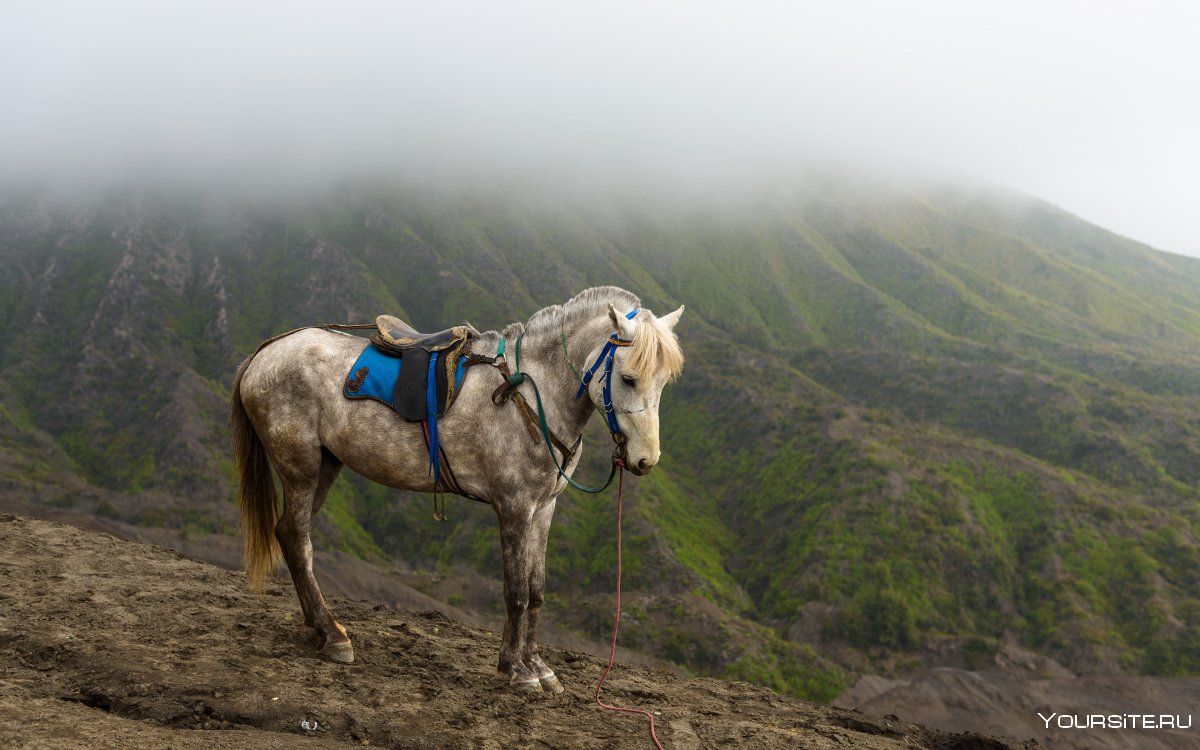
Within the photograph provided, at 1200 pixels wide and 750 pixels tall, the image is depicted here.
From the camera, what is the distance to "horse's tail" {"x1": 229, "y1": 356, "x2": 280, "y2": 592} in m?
7.31

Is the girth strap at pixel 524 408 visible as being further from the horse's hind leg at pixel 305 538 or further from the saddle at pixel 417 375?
the horse's hind leg at pixel 305 538

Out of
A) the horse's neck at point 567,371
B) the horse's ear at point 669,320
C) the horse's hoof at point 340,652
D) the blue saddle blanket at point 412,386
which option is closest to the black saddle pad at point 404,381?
the blue saddle blanket at point 412,386

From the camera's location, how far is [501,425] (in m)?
6.41

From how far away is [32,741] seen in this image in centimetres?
438

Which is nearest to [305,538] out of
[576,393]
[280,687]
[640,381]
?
[280,687]

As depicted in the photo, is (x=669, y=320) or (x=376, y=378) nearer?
(x=669, y=320)

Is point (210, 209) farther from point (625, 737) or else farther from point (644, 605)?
point (625, 737)

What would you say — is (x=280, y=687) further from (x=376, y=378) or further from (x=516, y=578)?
(x=376, y=378)

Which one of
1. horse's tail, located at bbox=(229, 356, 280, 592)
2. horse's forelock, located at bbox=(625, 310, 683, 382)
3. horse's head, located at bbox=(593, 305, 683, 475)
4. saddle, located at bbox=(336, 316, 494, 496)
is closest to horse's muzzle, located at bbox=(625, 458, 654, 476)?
horse's head, located at bbox=(593, 305, 683, 475)

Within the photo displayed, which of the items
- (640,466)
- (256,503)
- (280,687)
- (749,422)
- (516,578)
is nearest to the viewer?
(280,687)

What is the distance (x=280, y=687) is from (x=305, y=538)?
1.50 m

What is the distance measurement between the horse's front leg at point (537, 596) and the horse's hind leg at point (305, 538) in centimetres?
170

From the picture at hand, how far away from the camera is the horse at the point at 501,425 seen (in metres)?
6.15

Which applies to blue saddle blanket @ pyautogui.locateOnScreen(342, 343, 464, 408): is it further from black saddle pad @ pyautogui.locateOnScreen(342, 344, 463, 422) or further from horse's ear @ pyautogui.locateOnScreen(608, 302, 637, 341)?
horse's ear @ pyautogui.locateOnScreen(608, 302, 637, 341)
